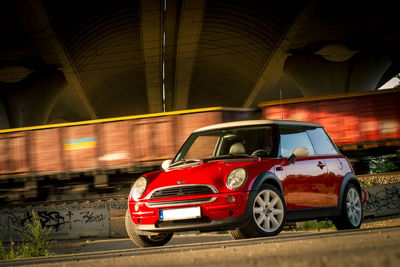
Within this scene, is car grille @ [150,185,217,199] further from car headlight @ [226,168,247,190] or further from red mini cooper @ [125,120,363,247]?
car headlight @ [226,168,247,190]

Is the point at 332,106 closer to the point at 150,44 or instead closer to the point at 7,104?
the point at 150,44

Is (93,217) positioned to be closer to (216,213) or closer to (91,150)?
(91,150)

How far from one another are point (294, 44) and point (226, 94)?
73.1 ft

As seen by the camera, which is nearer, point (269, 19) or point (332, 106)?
point (332, 106)

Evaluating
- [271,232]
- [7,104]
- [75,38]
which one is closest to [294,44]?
[75,38]

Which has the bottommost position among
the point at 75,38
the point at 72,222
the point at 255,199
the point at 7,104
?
the point at 72,222

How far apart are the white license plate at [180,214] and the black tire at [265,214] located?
1.75 feet

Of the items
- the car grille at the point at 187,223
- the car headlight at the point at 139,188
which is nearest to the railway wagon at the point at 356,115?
the car headlight at the point at 139,188

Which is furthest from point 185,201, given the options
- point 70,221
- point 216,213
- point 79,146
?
point 79,146

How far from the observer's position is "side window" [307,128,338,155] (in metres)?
7.09

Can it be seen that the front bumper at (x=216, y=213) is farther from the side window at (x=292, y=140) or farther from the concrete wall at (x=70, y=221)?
the concrete wall at (x=70, y=221)

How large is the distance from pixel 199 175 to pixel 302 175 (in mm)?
1395

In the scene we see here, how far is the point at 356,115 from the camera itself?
1942cm

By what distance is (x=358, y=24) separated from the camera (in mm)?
30047
